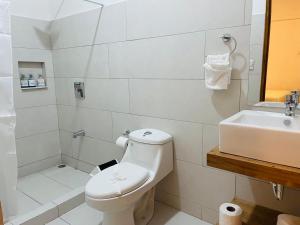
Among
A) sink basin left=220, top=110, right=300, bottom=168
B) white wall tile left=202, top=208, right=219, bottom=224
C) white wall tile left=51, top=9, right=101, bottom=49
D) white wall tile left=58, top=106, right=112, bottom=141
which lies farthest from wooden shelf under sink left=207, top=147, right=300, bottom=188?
white wall tile left=51, top=9, right=101, bottom=49

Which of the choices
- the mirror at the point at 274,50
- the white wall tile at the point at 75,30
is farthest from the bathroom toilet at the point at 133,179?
the white wall tile at the point at 75,30

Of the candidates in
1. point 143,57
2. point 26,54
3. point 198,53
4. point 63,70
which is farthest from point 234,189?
point 26,54

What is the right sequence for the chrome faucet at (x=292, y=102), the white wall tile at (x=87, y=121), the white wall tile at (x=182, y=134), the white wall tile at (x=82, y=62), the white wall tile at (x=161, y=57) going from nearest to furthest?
the chrome faucet at (x=292, y=102), the white wall tile at (x=161, y=57), the white wall tile at (x=182, y=134), the white wall tile at (x=82, y=62), the white wall tile at (x=87, y=121)

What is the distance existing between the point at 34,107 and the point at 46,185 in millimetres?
846

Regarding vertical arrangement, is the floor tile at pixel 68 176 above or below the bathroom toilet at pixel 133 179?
below

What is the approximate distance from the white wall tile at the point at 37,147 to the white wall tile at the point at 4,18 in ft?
5.25

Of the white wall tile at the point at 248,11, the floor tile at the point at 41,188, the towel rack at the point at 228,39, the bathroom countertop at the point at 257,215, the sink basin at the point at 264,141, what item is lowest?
the floor tile at the point at 41,188

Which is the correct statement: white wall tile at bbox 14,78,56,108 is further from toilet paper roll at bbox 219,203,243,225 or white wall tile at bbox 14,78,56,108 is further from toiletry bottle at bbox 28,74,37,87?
toilet paper roll at bbox 219,203,243,225

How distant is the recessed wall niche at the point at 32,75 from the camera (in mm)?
2457

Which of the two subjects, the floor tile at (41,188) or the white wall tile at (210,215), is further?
the floor tile at (41,188)

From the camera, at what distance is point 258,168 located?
1.06 metres

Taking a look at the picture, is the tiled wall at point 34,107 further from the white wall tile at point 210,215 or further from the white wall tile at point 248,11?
the white wall tile at point 248,11

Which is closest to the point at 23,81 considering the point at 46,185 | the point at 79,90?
the point at 79,90

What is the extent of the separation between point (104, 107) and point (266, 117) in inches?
57.1
